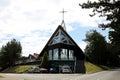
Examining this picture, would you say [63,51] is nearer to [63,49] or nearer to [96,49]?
[63,49]

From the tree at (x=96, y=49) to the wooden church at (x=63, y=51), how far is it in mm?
17366

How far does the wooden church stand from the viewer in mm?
91000

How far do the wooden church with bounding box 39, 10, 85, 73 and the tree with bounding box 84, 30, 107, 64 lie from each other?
57.0 feet

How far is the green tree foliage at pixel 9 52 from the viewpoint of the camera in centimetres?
10519

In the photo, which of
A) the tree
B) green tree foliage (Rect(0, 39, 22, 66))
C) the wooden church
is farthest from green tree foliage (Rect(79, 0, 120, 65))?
the tree

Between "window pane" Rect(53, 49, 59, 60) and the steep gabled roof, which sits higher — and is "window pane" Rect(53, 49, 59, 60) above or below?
below

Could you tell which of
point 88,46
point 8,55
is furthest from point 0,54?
point 88,46

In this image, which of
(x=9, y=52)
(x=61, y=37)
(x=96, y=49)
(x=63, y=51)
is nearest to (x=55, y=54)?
(x=63, y=51)

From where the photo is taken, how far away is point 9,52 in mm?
105125

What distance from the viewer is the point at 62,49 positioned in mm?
95562

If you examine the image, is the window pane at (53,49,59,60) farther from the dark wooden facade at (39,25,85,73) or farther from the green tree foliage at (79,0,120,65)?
the green tree foliage at (79,0,120,65)

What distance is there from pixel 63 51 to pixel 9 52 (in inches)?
706

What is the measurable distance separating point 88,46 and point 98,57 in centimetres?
621

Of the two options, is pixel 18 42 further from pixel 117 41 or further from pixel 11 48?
pixel 117 41
